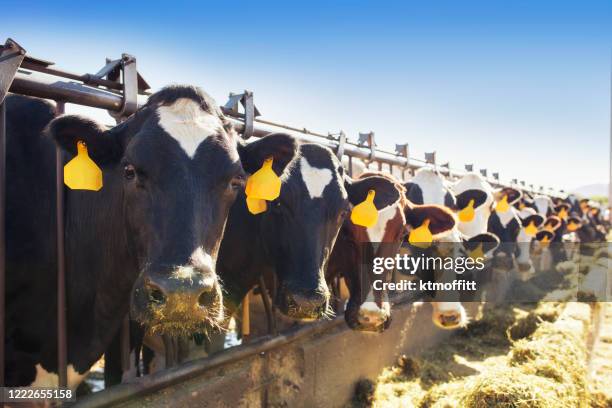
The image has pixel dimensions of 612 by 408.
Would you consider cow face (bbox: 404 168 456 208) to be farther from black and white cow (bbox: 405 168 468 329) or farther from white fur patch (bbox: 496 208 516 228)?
white fur patch (bbox: 496 208 516 228)

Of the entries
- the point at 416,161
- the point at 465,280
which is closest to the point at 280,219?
the point at 465,280

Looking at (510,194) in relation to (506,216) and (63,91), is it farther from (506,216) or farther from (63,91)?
(63,91)

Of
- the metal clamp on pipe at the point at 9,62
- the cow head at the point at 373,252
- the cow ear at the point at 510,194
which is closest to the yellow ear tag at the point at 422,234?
the cow head at the point at 373,252

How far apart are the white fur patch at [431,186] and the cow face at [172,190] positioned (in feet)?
14.4

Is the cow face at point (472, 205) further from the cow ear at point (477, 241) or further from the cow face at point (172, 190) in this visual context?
the cow face at point (172, 190)

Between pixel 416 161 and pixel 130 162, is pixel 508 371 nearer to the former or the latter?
pixel 130 162

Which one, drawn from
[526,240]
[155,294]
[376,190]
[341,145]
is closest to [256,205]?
[376,190]

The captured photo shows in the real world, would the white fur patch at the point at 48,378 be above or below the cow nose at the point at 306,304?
below

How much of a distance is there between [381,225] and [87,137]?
2.57 metres

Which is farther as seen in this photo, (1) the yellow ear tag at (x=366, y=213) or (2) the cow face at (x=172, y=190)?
(1) the yellow ear tag at (x=366, y=213)

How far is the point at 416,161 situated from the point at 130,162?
230 inches

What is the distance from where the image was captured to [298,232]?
3234 mm

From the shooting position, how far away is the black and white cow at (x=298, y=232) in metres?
2.98

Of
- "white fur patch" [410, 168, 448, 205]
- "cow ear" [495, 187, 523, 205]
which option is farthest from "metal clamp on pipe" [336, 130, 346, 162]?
"cow ear" [495, 187, 523, 205]
